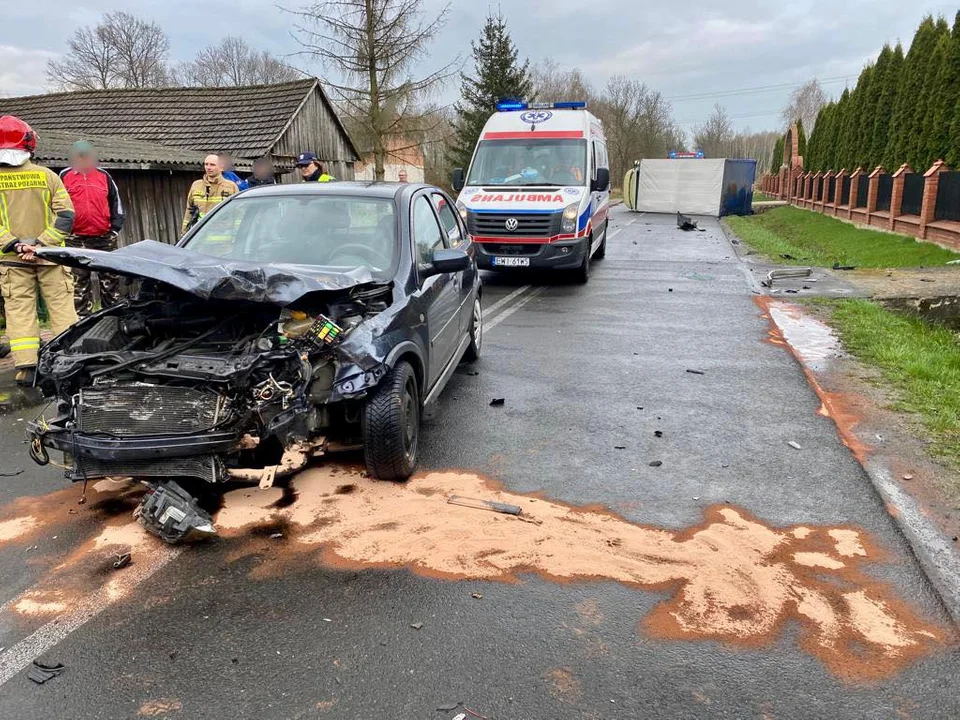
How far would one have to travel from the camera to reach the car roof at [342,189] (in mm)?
5434

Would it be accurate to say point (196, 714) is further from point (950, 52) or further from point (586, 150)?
point (950, 52)

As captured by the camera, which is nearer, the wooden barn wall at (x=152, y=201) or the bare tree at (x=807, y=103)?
the wooden barn wall at (x=152, y=201)

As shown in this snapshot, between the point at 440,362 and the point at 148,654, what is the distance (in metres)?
3.02

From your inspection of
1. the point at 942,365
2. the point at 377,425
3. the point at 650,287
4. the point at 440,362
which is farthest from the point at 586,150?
the point at 377,425

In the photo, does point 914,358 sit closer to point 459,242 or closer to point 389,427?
point 459,242

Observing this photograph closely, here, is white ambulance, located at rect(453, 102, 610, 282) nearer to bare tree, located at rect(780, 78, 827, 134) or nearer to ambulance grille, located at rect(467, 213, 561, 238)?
ambulance grille, located at rect(467, 213, 561, 238)

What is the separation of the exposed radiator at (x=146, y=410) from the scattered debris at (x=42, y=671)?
1.14m

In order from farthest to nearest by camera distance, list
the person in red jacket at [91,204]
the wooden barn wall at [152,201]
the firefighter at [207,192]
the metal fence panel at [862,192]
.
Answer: the metal fence panel at [862,192]
the wooden barn wall at [152,201]
the firefighter at [207,192]
the person in red jacket at [91,204]

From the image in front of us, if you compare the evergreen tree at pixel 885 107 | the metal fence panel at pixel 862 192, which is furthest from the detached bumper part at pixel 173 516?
the evergreen tree at pixel 885 107

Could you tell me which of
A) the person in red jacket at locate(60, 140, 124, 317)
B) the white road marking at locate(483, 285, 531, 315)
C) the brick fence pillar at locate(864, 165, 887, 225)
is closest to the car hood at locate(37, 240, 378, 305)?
the person in red jacket at locate(60, 140, 124, 317)

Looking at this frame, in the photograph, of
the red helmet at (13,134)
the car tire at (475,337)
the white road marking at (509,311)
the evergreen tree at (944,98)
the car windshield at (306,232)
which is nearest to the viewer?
the car windshield at (306,232)

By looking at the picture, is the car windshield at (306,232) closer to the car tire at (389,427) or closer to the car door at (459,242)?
the car tire at (389,427)

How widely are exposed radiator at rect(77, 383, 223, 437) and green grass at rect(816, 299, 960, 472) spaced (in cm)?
440

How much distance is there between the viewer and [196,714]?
2520mm
